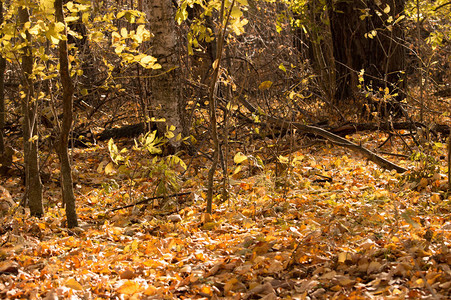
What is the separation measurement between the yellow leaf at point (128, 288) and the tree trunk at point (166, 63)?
304 cm

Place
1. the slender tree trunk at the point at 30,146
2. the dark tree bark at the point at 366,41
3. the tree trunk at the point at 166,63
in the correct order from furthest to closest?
1. the dark tree bark at the point at 366,41
2. the tree trunk at the point at 166,63
3. the slender tree trunk at the point at 30,146

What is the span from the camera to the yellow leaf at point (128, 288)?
2232mm

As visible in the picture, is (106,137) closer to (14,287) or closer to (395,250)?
(14,287)

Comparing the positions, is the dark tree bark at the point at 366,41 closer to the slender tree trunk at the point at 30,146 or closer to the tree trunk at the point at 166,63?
the tree trunk at the point at 166,63

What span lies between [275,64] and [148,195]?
496 cm

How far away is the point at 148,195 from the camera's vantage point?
4199 mm

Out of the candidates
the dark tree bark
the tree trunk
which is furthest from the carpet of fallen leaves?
the dark tree bark

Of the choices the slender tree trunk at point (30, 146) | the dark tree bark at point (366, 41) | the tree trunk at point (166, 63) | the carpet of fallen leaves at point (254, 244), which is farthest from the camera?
the dark tree bark at point (366, 41)

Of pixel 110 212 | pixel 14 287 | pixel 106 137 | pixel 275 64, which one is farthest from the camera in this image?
pixel 275 64

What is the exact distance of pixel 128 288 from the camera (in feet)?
7.36

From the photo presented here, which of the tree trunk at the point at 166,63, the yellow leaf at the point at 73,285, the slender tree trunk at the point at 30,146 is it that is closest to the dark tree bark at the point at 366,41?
the tree trunk at the point at 166,63

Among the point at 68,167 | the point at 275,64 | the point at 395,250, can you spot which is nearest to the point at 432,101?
the point at 275,64

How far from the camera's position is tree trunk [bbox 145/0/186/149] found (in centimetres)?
512

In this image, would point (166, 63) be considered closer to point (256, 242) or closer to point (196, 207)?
point (196, 207)
